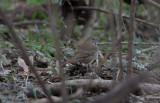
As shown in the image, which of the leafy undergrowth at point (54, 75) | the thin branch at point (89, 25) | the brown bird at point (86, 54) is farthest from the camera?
the thin branch at point (89, 25)

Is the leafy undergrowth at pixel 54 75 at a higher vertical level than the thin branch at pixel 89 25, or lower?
lower

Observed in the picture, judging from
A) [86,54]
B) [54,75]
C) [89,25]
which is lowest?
[54,75]

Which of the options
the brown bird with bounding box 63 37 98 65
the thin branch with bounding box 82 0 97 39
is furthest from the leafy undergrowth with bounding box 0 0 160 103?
the thin branch with bounding box 82 0 97 39

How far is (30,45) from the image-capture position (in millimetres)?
4711

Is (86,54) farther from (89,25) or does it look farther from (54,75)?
(89,25)

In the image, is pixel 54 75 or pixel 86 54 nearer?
pixel 54 75

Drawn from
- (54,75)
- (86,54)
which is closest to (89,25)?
(86,54)

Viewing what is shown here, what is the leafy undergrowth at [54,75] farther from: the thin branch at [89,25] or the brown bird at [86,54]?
the thin branch at [89,25]

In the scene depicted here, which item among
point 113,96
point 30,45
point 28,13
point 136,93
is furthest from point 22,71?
point 28,13

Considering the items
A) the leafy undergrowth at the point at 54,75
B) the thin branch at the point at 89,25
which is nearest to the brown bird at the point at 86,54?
the leafy undergrowth at the point at 54,75

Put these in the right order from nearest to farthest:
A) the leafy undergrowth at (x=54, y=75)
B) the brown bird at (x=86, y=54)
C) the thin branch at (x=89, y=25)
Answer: the leafy undergrowth at (x=54, y=75), the brown bird at (x=86, y=54), the thin branch at (x=89, y=25)

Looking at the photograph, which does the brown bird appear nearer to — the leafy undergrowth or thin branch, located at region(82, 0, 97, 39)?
the leafy undergrowth

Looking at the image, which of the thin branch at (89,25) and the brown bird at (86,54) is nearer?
the brown bird at (86,54)

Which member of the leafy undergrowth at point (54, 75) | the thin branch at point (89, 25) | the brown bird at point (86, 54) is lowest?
the leafy undergrowth at point (54, 75)
